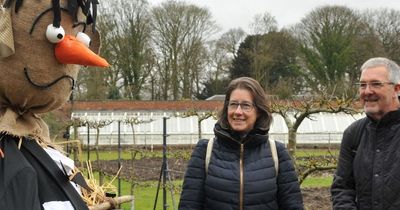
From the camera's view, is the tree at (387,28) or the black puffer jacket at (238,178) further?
the tree at (387,28)

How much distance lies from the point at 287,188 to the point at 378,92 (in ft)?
2.17

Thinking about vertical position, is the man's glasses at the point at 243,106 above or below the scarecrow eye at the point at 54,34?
below

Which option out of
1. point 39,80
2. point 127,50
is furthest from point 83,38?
point 127,50

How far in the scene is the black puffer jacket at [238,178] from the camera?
8.33 ft

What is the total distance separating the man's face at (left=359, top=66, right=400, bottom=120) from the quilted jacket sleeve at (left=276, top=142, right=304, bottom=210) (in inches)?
19.8

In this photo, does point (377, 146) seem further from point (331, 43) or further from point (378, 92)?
point (331, 43)

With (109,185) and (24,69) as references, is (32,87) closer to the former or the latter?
(24,69)

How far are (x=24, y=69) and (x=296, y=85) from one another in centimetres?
2895

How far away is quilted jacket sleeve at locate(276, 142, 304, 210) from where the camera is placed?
2.60 metres

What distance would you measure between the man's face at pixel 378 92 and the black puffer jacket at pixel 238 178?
19.7 inches

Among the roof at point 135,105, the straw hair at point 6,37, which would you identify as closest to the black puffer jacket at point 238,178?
the straw hair at point 6,37

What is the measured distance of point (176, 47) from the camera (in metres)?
28.2

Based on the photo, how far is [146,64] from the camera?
27.4 m

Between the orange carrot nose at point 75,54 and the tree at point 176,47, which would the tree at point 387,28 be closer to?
the tree at point 176,47
